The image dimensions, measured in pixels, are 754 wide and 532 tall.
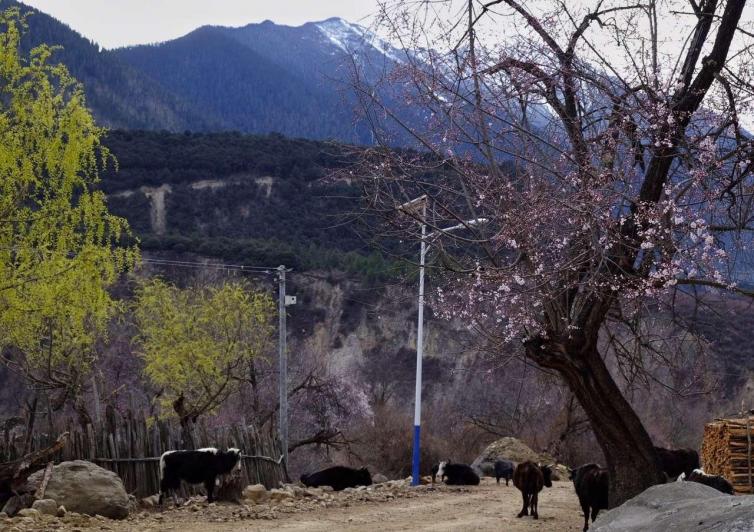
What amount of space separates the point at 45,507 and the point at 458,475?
1060cm

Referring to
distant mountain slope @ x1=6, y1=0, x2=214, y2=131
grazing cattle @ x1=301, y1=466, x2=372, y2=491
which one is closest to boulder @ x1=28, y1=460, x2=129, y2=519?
grazing cattle @ x1=301, y1=466, x2=372, y2=491

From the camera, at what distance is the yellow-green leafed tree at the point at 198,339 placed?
31.0 meters

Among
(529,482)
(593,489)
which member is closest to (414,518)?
(529,482)

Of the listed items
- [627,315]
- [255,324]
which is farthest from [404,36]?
[255,324]

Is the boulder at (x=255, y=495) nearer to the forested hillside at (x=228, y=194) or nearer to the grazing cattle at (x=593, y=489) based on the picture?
the grazing cattle at (x=593, y=489)

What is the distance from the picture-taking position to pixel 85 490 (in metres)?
12.9

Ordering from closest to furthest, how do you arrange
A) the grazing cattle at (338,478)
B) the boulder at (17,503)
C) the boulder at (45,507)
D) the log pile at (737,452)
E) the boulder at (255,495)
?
the boulder at (45,507) < the boulder at (17,503) < the log pile at (737,452) < the boulder at (255,495) < the grazing cattle at (338,478)

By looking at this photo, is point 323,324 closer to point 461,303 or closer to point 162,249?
point 162,249

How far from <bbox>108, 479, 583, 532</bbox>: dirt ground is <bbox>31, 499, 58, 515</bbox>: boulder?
795 millimetres

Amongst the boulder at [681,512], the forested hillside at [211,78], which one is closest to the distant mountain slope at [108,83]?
→ the forested hillside at [211,78]

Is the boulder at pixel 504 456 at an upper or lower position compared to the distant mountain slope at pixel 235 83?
lower

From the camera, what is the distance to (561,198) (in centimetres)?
959

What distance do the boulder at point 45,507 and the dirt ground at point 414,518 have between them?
80 centimetres

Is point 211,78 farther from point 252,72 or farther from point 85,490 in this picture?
point 85,490
